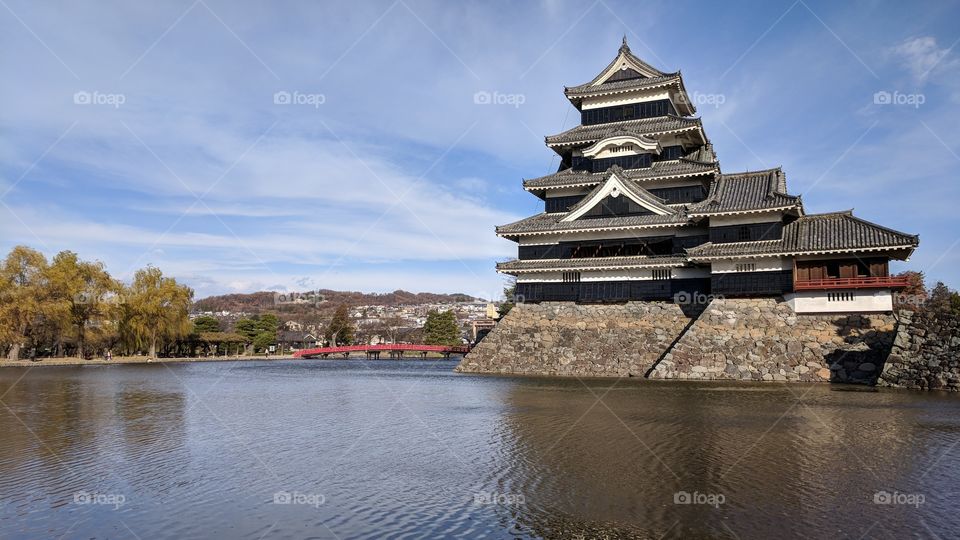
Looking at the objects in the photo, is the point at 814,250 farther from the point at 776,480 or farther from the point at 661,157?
the point at 776,480

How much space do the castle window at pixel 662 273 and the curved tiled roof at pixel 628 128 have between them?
8563 millimetres

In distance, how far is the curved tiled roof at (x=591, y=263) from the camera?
32750 mm

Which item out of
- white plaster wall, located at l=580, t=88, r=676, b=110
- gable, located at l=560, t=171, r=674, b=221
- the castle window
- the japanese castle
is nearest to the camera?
the japanese castle

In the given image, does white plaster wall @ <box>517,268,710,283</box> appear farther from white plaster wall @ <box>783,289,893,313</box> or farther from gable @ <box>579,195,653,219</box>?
white plaster wall @ <box>783,289,893,313</box>

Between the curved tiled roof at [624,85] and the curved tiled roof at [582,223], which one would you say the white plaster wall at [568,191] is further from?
the curved tiled roof at [624,85]

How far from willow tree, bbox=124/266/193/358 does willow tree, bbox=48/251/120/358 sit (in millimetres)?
1742

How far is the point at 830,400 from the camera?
65.1ft

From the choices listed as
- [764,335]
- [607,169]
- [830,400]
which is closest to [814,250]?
[764,335]

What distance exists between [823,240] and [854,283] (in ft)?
7.48

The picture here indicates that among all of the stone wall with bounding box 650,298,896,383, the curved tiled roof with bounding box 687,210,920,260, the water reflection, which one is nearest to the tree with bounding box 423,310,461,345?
the curved tiled roof with bounding box 687,210,920,260

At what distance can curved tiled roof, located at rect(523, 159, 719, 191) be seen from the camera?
34.8 metres

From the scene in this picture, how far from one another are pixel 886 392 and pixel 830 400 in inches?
146

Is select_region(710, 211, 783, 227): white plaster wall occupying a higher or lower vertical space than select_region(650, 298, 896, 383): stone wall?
higher

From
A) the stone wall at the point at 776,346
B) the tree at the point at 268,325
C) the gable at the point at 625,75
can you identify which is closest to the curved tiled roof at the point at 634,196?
the stone wall at the point at 776,346
